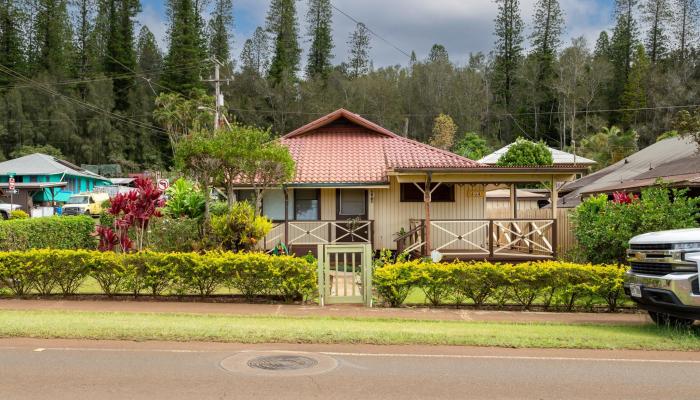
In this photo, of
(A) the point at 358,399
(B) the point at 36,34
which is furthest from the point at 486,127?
(A) the point at 358,399

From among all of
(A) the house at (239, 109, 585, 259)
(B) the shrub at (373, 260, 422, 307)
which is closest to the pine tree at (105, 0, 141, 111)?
(A) the house at (239, 109, 585, 259)

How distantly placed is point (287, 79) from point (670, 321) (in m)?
60.8

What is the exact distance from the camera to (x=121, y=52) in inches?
2709

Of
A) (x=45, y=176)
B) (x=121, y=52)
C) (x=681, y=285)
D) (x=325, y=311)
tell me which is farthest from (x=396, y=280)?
(x=121, y=52)

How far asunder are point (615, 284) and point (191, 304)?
8269 mm

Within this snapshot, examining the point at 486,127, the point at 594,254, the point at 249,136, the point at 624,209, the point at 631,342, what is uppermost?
the point at 486,127

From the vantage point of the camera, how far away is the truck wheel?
9.39 metres

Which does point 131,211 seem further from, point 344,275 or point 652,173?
point 652,173

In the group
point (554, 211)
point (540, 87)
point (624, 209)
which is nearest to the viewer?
point (624, 209)

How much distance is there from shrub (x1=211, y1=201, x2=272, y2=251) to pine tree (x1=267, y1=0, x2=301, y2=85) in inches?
2122

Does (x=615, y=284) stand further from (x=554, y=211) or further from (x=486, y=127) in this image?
(x=486, y=127)

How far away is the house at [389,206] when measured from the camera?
1764cm

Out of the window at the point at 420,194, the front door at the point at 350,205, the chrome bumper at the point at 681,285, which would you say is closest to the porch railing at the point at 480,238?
the window at the point at 420,194

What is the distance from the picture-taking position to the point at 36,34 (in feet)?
217
